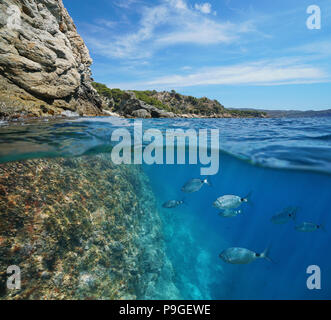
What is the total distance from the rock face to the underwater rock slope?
7634 mm

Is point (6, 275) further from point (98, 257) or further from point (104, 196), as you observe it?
point (104, 196)

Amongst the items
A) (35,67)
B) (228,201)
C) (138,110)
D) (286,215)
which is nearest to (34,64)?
(35,67)

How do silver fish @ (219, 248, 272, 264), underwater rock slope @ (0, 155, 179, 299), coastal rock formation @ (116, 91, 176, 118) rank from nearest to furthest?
1. underwater rock slope @ (0, 155, 179, 299)
2. silver fish @ (219, 248, 272, 264)
3. coastal rock formation @ (116, 91, 176, 118)

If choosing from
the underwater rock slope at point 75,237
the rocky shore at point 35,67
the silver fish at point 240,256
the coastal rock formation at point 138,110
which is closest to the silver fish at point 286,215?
the silver fish at point 240,256

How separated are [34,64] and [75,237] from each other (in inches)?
605

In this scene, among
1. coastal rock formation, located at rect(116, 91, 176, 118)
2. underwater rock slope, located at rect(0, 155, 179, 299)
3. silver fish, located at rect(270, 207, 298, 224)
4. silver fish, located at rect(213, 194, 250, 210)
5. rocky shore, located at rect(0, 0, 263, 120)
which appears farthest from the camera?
coastal rock formation, located at rect(116, 91, 176, 118)

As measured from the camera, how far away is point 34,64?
14383mm

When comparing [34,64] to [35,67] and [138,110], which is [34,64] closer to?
[35,67]

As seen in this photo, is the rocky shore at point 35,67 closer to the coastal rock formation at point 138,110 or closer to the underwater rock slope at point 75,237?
the underwater rock slope at point 75,237

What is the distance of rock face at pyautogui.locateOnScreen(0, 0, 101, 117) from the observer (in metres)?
12.4

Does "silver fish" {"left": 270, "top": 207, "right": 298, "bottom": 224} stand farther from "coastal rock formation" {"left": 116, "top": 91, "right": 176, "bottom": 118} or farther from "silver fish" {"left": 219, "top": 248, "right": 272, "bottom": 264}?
"coastal rock formation" {"left": 116, "top": 91, "right": 176, "bottom": 118}

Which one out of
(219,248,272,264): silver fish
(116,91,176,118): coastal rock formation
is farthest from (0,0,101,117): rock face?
(219,248,272,264): silver fish

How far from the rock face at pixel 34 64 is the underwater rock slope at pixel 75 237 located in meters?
7.63
